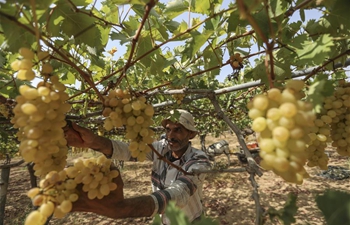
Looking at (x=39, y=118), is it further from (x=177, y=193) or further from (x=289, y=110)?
(x=177, y=193)

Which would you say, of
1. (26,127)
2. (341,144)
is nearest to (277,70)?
(341,144)

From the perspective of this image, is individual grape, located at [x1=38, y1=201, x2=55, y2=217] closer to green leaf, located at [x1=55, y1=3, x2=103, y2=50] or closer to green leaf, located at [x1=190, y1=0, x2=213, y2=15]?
green leaf, located at [x1=55, y1=3, x2=103, y2=50]

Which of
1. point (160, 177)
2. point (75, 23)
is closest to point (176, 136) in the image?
point (160, 177)

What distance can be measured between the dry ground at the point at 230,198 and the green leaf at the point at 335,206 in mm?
5793

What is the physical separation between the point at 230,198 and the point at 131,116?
27.8 ft

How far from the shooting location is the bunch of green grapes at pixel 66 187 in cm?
85

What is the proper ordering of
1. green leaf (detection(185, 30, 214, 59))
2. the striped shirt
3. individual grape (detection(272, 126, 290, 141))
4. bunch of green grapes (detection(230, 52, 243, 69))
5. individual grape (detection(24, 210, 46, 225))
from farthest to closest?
bunch of green grapes (detection(230, 52, 243, 69)) < the striped shirt < green leaf (detection(185, 30, 214, 59)) < individual grape (detection(24, 210, 46, 225)) < individual grape (detection(272, 126, 290, 141))

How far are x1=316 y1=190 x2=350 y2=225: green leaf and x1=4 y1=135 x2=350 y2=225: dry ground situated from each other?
5.79m

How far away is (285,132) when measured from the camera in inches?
26.2

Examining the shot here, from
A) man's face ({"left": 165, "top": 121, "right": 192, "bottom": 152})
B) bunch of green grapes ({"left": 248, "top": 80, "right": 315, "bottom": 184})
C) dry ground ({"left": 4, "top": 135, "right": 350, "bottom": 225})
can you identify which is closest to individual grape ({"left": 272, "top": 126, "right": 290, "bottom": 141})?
bunch of green grapes ({"left": 248, "top": 80, "right": 315, "bottom": 184})

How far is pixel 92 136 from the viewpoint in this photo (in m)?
1.77

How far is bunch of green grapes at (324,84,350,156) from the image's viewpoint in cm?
114

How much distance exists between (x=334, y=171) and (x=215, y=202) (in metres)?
6.06

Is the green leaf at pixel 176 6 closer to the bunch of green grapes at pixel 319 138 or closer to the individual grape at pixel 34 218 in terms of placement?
the bunch of green grapes at pixel 319 138
